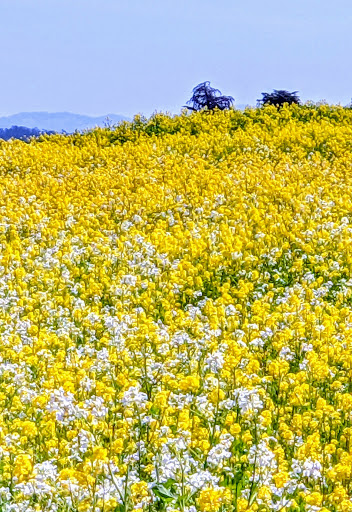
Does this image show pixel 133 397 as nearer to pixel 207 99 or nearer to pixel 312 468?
pixel 312 468

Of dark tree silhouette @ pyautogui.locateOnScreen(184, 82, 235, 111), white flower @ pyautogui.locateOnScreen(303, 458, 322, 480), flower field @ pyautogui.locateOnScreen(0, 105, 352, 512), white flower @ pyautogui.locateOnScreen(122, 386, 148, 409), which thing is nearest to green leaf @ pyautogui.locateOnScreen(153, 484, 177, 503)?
flower field @ pyautogui.locateOnScreen(0, 105, 352, 512)

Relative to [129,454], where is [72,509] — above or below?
below

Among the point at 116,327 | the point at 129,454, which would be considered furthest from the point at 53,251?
the point at 129,454

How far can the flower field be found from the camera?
485 cm

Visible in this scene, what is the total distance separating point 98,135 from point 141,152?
339cm

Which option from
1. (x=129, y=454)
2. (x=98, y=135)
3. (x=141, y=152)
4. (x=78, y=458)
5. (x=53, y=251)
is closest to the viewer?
(x=78, y=458)

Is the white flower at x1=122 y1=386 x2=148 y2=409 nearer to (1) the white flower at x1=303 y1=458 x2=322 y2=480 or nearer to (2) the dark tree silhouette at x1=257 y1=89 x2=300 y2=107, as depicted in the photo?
(1) the white flower at x1=303 y1=458 x2=322 y2=480

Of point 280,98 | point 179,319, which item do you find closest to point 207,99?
point 280,98

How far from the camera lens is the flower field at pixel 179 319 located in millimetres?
4848

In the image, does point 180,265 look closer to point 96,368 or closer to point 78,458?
point 96,368

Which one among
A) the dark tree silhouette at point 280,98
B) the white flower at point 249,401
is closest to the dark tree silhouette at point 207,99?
the dark tree silhouette at point 280,98

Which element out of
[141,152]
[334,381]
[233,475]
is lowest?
[233,475]

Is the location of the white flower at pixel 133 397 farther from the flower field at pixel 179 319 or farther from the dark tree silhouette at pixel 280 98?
the dark tree silhouette at pixel 280 98

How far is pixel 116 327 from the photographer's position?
7660 millimetres
